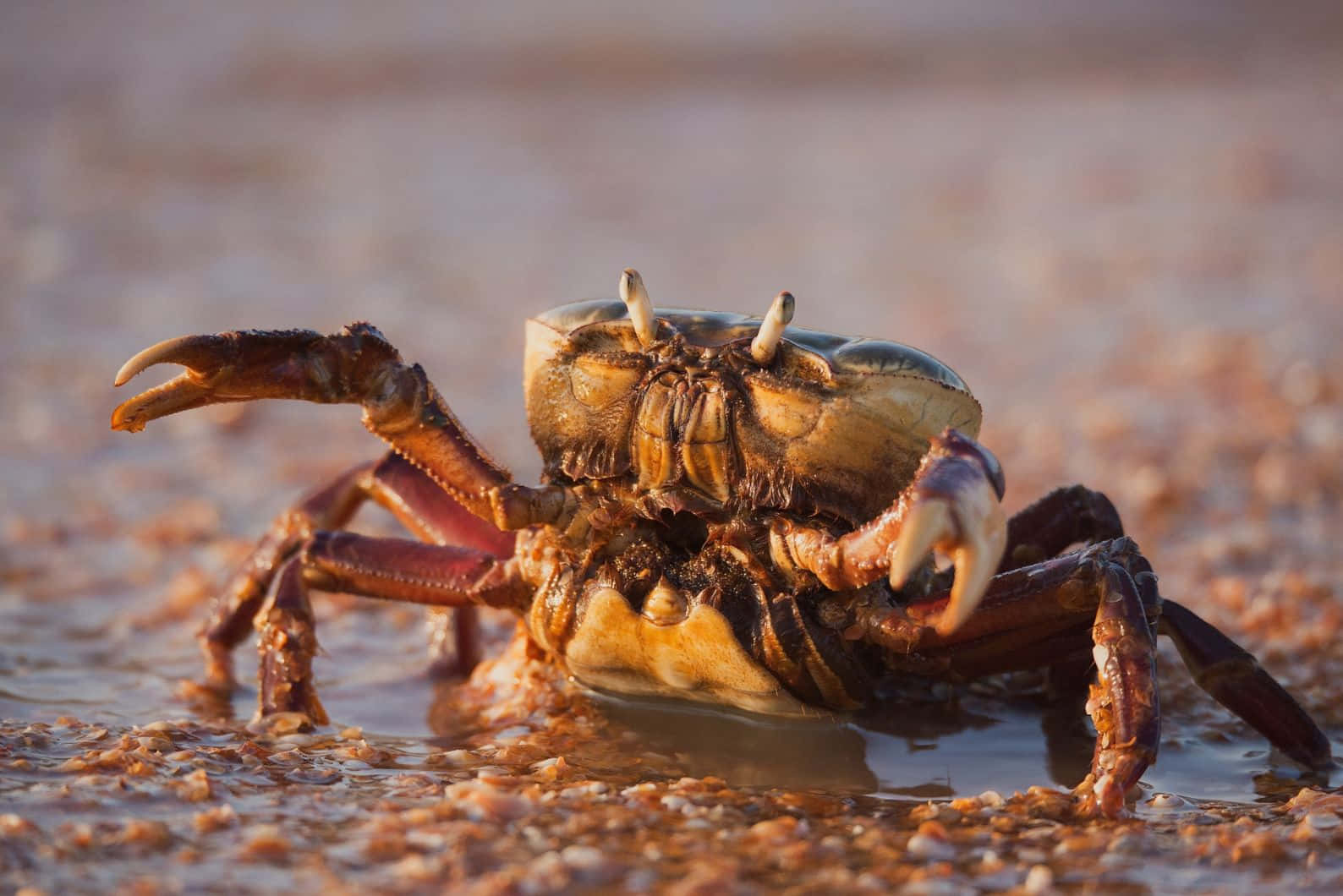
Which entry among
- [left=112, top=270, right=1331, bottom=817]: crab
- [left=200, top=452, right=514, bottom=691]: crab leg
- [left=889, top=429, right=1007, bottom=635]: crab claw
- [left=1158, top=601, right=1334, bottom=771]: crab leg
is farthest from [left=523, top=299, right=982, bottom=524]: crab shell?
[left=200, top=452, right=514, bottom=691]: crab leg

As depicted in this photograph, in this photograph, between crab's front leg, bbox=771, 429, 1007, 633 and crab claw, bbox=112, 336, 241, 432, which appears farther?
crab claw, bbox=112, 336, 241, 432

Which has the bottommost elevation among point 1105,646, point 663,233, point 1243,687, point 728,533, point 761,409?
point 1243,687

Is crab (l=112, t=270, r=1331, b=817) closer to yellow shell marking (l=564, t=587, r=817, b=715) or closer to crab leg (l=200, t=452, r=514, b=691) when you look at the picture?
yellow shell marking (l=564, t=587, r=817, b=715)

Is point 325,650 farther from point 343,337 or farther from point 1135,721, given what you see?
point 1135,721

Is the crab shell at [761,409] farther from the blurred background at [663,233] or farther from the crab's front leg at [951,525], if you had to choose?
the blurred background at [663,233]

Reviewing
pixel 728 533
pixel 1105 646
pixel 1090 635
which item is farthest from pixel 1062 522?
pixel 728 533

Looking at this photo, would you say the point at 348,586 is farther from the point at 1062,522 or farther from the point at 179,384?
the point at 1062,522

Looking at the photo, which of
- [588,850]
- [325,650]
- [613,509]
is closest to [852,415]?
[613,509]

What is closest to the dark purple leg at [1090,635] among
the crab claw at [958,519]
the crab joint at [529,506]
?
the crab claw at [958,519]

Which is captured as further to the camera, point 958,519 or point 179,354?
point 179,354
